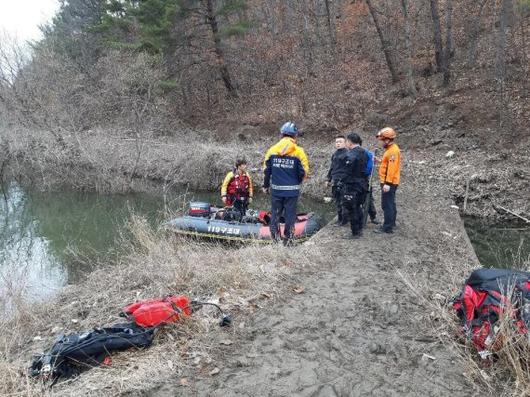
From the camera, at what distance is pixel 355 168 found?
7.21 meters

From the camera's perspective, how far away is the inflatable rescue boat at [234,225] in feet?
30.8

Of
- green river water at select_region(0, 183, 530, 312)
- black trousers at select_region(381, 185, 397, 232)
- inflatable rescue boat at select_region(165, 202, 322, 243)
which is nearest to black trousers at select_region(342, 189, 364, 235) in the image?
black trousers at select_region(381, 185, 397, 232)

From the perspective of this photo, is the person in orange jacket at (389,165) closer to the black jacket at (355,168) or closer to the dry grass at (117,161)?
the black jacket at (355,168)

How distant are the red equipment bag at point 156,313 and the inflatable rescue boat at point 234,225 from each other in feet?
14.4

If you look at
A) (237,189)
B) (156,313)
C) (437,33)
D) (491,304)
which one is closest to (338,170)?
(237,189)

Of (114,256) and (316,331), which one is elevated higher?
(316,331)

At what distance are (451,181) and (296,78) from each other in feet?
43.9

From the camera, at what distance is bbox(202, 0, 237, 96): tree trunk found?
23312mm

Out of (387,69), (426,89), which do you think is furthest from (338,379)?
(387,69)

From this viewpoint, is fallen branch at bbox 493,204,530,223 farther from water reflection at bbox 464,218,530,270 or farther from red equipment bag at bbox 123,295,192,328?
red equipment bag at bbox 123,295,192,328

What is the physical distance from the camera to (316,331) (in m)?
4.50

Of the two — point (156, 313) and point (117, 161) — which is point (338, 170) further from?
point (117, 161)

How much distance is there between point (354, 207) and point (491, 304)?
358cm

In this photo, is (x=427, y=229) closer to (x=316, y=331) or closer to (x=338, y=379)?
(x=316, y=331)
